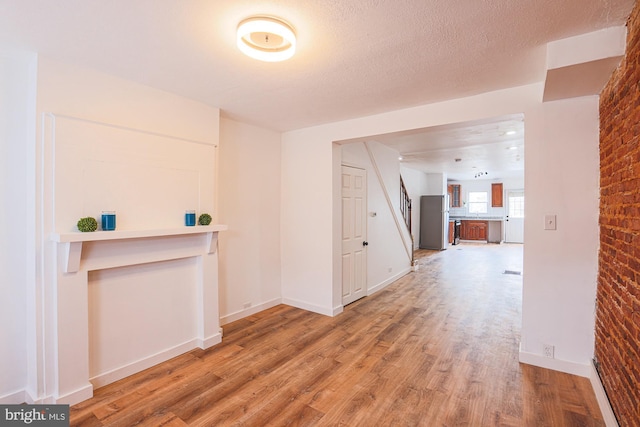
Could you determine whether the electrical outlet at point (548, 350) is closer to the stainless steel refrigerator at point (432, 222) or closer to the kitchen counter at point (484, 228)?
the stainless steel refrigerator at point (432, 222)

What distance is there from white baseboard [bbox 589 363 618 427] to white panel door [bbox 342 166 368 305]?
2.69 meters

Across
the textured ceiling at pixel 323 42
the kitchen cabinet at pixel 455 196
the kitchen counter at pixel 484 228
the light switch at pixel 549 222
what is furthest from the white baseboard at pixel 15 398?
the kitchen cabinet at pixel 455 196

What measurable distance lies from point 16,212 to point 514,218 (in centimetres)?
1332

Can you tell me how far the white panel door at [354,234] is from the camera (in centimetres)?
434

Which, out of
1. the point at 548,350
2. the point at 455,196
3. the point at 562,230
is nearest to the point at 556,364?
the point at 548,350

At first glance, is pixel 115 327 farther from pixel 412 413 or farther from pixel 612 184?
pixel 612 184

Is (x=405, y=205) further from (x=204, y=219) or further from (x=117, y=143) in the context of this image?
(x=117, y=143)

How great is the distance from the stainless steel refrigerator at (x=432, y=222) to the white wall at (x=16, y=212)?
30.6 ft

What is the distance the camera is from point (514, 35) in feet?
6.14

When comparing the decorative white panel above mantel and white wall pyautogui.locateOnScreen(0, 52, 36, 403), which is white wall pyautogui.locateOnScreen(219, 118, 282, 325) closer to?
the decorative white panel above mantel

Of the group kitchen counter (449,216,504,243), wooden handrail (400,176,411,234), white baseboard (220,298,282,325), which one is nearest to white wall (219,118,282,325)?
white baseboard (220,298,282,325)

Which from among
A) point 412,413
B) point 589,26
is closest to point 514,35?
point 589,26

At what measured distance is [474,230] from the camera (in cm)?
1183

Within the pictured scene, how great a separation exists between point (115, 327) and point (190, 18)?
2439 millimetres
